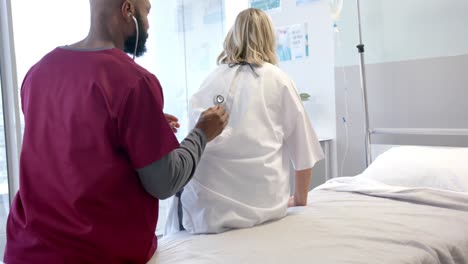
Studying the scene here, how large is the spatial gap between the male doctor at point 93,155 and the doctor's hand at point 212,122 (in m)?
0.20

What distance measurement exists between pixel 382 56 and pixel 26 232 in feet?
7.31

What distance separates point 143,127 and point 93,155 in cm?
13

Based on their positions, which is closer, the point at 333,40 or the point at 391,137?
the point at 391,137

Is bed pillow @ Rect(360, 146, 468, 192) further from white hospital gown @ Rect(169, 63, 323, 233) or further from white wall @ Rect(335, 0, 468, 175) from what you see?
white hospital gown @ Rect(169, 63, 323, 233)

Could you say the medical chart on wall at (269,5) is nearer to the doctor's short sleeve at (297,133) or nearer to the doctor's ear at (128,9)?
the doctor's short sleeve at (297,133)

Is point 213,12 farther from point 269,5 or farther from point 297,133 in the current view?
point 297,133

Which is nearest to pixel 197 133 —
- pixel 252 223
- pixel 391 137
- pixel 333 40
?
pixel 252 223

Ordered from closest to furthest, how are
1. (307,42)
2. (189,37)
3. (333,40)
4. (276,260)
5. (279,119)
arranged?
(276,260) < (279,119) < (333,40) < (307,42) < (189,37)

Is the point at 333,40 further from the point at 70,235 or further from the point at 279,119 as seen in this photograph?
the point at 70,235

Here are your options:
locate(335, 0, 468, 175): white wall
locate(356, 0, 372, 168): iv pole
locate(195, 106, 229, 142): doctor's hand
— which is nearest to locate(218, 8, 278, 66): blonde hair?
locate(195, 106, 229, 142): doctor's hand

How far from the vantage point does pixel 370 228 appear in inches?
56.4

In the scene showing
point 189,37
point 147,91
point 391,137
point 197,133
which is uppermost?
point 189,37

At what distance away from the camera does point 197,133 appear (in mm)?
1178

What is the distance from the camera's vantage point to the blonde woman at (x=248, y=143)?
1.45 meters
